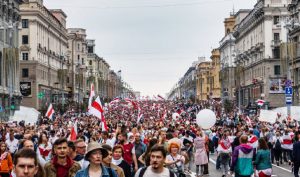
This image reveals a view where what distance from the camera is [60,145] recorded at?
8.65 meters

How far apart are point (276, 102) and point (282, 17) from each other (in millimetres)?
A: 10989

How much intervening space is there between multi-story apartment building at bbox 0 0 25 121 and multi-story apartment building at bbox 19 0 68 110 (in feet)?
45.2

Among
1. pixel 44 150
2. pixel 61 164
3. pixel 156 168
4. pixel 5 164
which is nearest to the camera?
pixel 156 168

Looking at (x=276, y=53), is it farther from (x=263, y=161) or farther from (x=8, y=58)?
(x=263, y=161)

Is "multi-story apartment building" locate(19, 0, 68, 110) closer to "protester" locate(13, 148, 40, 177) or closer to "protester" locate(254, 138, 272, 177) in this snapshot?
"protester" locate(254, 138, 272, 177)

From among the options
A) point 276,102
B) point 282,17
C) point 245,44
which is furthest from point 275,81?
point 245,44

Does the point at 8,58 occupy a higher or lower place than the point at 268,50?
lower

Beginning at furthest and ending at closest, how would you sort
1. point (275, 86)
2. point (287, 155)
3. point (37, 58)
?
1. point (37, 58)
2. point (275, 86)
3. point (287, 155)

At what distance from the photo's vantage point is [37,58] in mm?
90875

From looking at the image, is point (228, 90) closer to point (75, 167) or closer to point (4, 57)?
point (4, 57)

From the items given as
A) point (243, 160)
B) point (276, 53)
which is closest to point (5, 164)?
point (243, 160)

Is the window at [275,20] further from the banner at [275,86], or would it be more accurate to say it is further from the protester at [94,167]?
the protester at [94,167]

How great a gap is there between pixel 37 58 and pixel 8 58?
2851 centimetres

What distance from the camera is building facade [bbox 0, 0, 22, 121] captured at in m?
62.4
